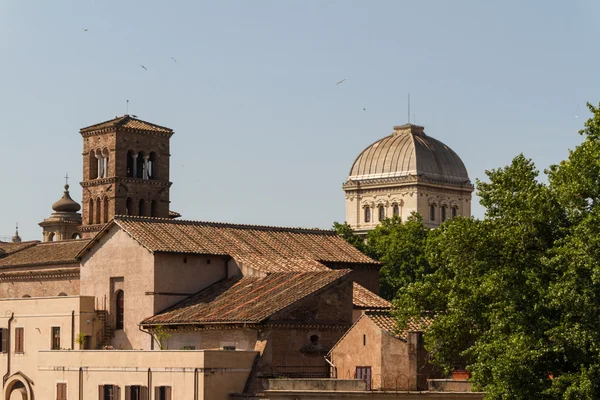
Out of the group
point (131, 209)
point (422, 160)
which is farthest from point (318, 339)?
point (422, 160)

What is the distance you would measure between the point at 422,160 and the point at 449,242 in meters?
109

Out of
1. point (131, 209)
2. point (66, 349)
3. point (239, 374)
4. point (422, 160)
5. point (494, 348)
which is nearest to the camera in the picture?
point (494, 348)

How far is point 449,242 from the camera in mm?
46219

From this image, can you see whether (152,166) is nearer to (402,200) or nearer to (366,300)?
(402,200)

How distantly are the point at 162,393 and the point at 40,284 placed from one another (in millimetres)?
38507

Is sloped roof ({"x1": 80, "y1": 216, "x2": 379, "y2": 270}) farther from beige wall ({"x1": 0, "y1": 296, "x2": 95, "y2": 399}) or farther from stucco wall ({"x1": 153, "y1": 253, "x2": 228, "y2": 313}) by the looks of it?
beige wall ({"x1": 0, "y1": 296, "x2": 95, "y2": 399})

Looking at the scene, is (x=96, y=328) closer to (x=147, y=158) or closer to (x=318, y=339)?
(x=318, y=339)

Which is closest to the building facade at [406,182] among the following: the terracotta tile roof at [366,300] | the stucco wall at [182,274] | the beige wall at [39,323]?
the terracotta tile roof at [366,300]

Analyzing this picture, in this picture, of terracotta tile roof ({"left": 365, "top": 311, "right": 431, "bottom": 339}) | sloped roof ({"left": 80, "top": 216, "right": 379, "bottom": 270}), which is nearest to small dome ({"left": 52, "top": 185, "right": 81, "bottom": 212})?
sloped roof ({"left": 80, "top": 216, "right": 379, "bottom": 270})

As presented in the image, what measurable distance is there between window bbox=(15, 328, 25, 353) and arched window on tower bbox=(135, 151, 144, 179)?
46.6 metres

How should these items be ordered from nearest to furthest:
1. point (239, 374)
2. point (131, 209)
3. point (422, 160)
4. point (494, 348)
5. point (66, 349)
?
point (494, 348), point (239, 374), point (66, 349), point (131, 209), point (422, 160)

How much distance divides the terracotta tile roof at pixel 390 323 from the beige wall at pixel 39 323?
50.3 ft

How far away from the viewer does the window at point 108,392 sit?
57281mm

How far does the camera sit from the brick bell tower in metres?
111
